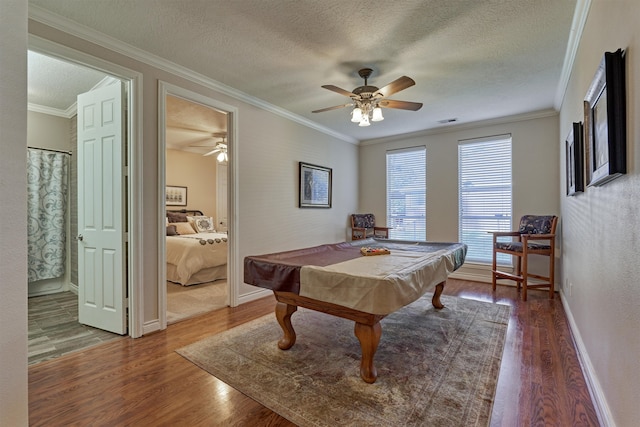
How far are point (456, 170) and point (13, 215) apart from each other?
5145 mm

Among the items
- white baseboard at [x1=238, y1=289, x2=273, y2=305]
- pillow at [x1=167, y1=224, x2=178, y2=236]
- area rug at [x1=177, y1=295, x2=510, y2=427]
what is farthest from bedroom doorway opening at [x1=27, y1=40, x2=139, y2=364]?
pillow at [x1=167, y1=224, x2=178, y2=236]

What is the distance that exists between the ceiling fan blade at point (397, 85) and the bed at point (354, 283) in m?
1.45

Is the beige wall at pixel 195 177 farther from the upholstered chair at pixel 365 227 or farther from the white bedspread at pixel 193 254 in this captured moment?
the upholstered chair at pixel 365 227

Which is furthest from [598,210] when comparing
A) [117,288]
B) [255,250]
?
[117,288]

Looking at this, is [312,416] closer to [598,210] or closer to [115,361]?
[115,361]

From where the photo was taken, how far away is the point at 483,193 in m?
4.69

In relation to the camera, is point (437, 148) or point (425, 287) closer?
point (425, 287)

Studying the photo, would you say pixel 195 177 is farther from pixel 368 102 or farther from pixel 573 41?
pixel 573 41

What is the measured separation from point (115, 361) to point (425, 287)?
2332mm

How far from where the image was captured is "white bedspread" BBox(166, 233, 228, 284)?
4336mm

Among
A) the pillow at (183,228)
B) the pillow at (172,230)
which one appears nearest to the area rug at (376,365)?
the pillow at (172,230)

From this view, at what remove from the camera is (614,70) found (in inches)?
51.5

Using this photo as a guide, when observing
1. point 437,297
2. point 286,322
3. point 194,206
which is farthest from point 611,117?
point 194,206

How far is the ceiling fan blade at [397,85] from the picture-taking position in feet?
8.00
